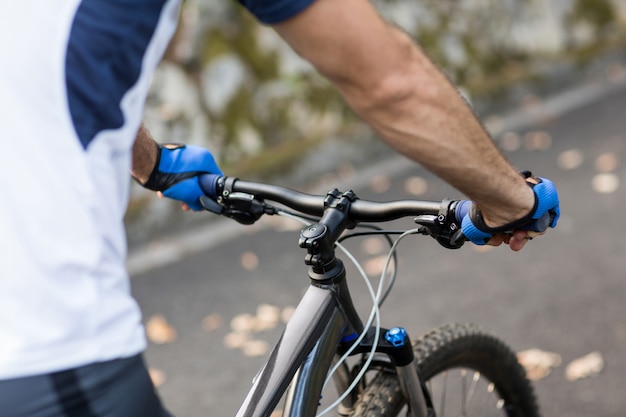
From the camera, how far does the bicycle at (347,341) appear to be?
1659mm

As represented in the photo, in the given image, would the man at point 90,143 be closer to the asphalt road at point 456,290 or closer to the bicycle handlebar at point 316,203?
the bicycle handlebar at point 316,203

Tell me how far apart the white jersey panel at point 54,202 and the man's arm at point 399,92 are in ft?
0.79

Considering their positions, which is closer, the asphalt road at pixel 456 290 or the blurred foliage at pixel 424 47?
the asphalt road at pixel 456 290

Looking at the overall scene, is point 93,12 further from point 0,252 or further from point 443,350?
point 443,350

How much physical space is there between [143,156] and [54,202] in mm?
865

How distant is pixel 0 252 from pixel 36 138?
0.18 m

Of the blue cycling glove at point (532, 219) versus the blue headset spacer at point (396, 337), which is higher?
the blue cycling glove at point (532, 219)

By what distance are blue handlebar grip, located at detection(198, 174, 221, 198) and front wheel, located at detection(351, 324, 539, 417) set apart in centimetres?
63

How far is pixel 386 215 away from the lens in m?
1.75

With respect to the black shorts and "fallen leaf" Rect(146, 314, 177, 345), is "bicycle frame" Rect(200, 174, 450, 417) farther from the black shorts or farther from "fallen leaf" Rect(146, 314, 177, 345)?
"fallen leaf" Rect(146, 314, 177, 345)

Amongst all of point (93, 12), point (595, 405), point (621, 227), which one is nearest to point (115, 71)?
point (93, 12)

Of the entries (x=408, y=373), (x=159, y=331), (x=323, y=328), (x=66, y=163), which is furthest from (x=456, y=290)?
(x=66, y=163)

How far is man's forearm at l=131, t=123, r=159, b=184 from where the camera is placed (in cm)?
199

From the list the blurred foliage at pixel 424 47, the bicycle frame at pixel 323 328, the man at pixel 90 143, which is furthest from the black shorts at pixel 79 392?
the blurred foliage at pixel 424 47
